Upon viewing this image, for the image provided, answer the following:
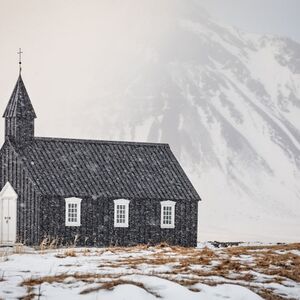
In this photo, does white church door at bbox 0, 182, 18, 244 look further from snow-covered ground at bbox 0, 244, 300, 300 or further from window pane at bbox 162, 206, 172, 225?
snow-covered ground at bbox 0, 244, 300, 300

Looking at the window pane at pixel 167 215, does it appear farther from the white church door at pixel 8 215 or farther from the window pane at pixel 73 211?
the white church door at pixel 8 215

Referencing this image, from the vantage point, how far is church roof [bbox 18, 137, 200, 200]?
145ft

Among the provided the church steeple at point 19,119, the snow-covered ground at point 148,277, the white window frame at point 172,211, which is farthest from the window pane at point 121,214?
the snow-covered ground at point 148,277

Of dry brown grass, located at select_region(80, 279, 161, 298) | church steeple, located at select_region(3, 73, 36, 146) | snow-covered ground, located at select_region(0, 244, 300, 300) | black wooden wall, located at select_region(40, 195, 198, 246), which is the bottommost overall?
black wooden wall, located at select_region(40, 195, 198, 246)

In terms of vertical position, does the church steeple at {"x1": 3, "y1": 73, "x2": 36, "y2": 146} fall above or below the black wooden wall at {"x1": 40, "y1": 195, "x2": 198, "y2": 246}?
above

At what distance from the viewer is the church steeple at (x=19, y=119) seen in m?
46.1

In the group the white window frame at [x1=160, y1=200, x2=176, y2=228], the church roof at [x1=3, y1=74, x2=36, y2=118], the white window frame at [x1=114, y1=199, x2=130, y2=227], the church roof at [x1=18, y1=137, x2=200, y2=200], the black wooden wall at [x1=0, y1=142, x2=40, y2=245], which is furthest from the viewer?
the church roof at [x1=3, y1=74, x2=36, y2=118]

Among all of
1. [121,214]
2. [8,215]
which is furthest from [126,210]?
[8,215]

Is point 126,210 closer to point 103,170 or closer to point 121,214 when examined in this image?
point 121,214

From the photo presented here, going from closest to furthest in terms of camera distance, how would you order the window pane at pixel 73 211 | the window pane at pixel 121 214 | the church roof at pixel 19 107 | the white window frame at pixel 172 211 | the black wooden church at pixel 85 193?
the black wooden church at pixel 85 193, the window pane at pixel 73 211, the window pane at pixel 121 214, the white window frame at pixel 172 211, the church roof at pixel 19 107

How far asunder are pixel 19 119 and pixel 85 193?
6464mm

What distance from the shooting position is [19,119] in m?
46.6

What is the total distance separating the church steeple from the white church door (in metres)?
2.84

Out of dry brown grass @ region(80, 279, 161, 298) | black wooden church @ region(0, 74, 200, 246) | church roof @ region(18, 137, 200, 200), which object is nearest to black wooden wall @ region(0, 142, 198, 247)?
black wooden church @ region(0, 74, 200, 246)
